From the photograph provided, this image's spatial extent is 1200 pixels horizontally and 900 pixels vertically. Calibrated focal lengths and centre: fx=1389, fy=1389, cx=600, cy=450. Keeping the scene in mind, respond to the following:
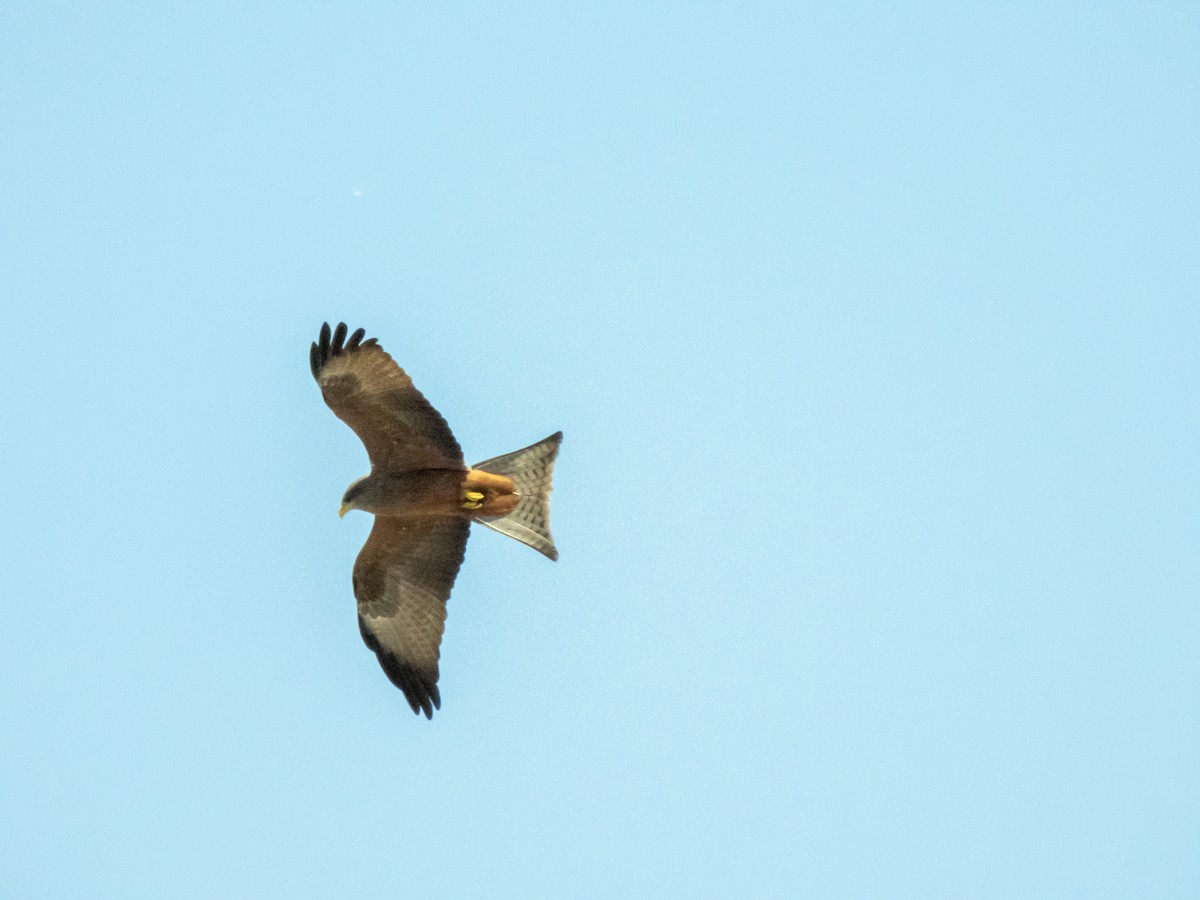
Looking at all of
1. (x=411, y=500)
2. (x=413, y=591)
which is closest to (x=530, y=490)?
(x=411, y=500)

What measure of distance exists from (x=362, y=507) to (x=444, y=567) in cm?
97

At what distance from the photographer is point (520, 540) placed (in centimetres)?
1084

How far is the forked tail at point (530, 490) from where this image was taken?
10859 mm

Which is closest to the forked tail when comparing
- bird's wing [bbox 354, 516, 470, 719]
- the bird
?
the bird

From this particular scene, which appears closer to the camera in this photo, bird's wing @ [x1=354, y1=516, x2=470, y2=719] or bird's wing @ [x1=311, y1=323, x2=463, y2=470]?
bird's wing @ [x1=311, y1=323, x2=463, y2=470]

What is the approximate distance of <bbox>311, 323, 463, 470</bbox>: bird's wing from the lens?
10.1m

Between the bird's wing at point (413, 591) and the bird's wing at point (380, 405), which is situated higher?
the bird's wing at point (380, 405)

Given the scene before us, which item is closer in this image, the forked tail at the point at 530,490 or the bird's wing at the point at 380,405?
the bird's wing at the point at 380,405

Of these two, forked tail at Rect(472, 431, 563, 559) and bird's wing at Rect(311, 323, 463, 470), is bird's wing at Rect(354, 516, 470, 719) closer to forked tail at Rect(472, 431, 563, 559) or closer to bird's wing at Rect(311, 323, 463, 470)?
forked tail at Rect(472, 431, 563, 559)

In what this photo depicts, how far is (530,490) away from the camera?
11.0m

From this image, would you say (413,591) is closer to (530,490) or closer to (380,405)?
(530,490)

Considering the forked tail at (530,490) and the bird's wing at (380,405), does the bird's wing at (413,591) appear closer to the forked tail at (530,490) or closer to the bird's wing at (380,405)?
the forked tail at (530,490)

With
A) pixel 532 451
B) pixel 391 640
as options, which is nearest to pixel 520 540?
pixel 532 451

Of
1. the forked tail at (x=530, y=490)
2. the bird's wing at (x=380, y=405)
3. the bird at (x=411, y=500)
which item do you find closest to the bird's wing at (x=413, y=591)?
the bird at (x=411, y=500)
